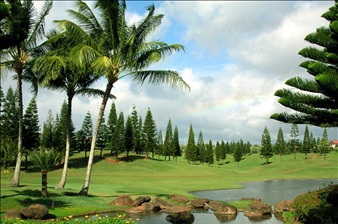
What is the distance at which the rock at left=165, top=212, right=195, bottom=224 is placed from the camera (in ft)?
41.4

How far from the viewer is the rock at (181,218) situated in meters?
12.6

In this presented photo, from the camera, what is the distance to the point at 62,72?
20250mm

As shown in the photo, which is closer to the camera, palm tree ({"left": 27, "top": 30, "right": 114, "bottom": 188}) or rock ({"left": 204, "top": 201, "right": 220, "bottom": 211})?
rock ({"left": 204, "top": 201, "right": 220, "bottom": 211})

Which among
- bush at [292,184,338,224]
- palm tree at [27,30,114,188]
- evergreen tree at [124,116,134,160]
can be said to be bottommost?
bush at [292,184,338,224]

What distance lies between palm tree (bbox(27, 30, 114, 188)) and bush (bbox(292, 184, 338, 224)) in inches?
541

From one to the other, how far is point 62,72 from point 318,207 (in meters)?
17.5

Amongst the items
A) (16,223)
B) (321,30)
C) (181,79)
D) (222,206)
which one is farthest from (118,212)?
(321,30)

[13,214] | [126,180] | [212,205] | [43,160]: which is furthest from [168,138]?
[13,214]

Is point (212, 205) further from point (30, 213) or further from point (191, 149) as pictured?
point (191, 149)

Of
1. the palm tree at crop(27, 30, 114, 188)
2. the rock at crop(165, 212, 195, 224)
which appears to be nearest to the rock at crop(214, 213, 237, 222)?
the rock at crop(165, 212, 195, 224)

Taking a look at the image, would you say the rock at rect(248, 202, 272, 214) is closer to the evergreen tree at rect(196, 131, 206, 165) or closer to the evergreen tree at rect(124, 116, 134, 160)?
the evergreen tree at rect(124, 116, 134, 160)

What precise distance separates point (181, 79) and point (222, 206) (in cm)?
747

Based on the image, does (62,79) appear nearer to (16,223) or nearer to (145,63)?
(145,63)

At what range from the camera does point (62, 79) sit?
20.6 m
